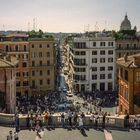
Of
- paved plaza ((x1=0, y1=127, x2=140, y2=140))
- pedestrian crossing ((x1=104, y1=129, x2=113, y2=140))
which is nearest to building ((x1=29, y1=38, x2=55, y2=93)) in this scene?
paved plaza ((x1=0, y1=127, x2=140, y2=140))

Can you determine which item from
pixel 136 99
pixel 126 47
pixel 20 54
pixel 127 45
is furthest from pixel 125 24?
pixel 136 99

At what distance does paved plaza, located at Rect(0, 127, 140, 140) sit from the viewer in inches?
1093

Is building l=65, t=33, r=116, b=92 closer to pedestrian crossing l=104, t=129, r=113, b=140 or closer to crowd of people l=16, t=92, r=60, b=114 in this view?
crowd of people l=16, t=92, r=60, b=114

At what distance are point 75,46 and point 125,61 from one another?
54533 mm

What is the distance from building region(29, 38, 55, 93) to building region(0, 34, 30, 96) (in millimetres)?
1465

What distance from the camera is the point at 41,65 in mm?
117812

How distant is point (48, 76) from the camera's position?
120 meters

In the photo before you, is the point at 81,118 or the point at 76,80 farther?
the point at 76,80

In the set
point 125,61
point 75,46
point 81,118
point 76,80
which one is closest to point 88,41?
point 75,46

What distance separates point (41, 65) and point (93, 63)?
52.4 feet

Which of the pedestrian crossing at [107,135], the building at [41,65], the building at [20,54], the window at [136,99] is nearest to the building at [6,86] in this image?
the window at [136,99]

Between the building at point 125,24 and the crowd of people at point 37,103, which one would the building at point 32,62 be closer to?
the crowd of people at point 37,103

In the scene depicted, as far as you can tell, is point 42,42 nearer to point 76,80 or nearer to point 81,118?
point 76,80

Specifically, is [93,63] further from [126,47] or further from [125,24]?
[125,24]
